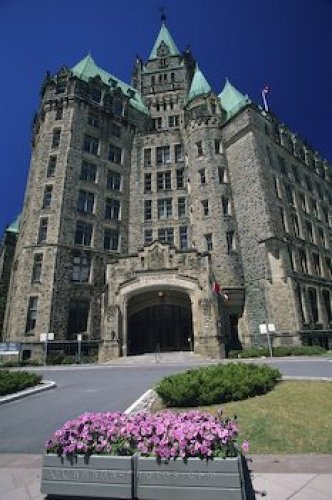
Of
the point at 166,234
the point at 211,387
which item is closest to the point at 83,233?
the point at 166,234

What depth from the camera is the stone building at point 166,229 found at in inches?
1172

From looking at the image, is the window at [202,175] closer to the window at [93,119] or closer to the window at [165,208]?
the window at [165,208]

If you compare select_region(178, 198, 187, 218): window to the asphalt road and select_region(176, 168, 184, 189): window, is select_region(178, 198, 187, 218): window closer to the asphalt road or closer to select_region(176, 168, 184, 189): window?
select_region(176, 168, 184, 189): window

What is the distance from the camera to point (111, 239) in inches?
1465

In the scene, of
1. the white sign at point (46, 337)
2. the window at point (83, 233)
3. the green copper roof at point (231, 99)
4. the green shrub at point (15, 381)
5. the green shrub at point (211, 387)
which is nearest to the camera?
the green shrub at point (211, 387)

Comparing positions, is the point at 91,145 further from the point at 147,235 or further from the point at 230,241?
the point at 230,241

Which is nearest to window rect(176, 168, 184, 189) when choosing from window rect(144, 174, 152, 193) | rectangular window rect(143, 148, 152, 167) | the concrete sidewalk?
window rect(144, 174, 152, 193)

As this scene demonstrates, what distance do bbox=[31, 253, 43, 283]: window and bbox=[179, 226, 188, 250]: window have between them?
1532cm

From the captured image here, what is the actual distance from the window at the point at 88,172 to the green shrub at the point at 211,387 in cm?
3078

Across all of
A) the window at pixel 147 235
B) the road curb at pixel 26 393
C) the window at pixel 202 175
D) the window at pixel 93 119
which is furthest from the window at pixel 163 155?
the road curb at pixel 26 393

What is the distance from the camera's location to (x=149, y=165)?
42.7 m

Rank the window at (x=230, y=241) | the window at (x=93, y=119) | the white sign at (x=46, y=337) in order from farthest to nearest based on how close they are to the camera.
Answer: the window at (x=93, y=119) < the window at (x=230, y=241) < the white sign at (x=46, y=337)

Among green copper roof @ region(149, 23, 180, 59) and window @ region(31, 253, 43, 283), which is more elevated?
green copper roof @ region(149, 23, 180, 59)

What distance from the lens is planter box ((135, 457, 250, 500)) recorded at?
3672 mm
